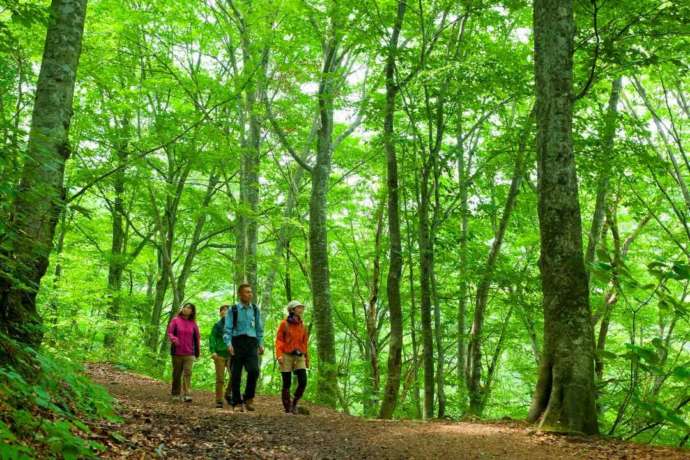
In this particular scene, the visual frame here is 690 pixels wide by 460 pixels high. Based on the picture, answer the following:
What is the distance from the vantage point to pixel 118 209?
63.5 ft

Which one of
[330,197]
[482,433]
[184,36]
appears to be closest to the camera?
[482,433]

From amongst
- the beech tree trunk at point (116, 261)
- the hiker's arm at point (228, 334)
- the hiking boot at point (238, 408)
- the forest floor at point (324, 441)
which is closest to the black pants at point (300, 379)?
the hiking boot at point (238, 408)

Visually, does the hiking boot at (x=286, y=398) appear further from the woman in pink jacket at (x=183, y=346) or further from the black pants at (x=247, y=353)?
the woman in pink jacket at (x=183, y=346)

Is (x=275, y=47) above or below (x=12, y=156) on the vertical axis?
above

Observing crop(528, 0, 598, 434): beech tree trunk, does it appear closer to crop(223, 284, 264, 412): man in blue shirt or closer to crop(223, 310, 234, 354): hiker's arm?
crop(223, 284, 264, 412): man in blue shirt

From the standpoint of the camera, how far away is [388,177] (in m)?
11.7

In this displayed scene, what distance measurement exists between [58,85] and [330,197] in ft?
50.1

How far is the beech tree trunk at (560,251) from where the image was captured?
6418mm

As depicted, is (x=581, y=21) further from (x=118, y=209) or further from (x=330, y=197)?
(x=118, y=209)

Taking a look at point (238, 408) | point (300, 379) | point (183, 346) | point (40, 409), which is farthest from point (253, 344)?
point (40, 409)

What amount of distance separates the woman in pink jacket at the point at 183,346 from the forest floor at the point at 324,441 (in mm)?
2460

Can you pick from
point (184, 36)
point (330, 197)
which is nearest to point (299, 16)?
point (184, 36)

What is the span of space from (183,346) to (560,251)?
644 cm

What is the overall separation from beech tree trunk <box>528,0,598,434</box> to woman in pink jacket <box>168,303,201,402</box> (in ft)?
18.8
